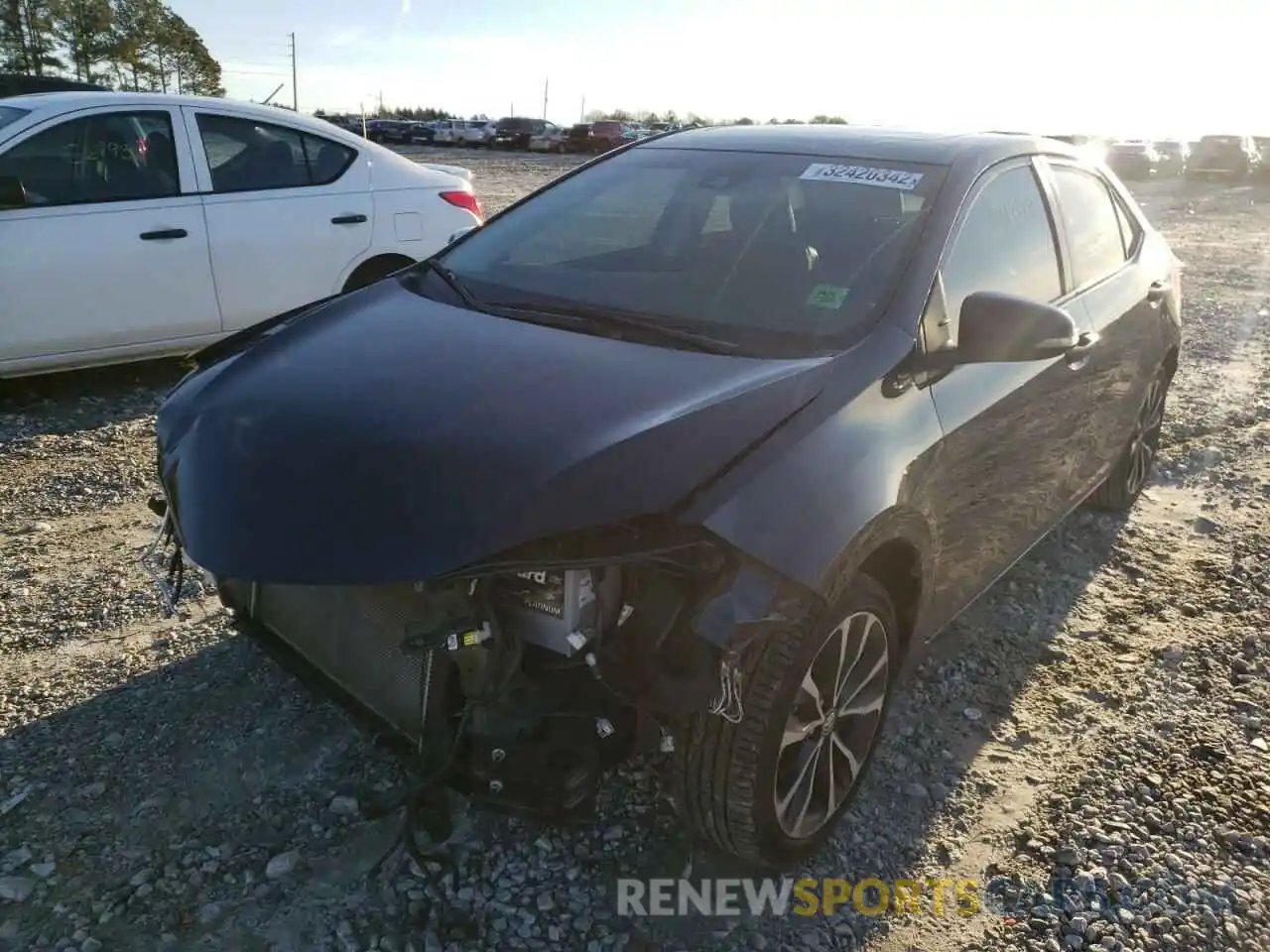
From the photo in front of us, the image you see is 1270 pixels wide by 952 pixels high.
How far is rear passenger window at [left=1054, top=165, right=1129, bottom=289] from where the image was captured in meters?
3.81

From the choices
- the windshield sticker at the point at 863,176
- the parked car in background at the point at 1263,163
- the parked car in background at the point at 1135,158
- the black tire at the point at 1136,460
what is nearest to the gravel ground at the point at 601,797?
the black tire at the point at 1136,460

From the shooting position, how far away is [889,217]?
9.96 feet

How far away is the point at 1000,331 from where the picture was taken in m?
2.73

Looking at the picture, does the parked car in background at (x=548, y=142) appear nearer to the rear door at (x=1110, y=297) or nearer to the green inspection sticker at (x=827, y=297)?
the rear door at (x=1110, y=297)

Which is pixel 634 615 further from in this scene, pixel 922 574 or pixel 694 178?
pixel 694 178

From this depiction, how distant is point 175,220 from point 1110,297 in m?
4.74

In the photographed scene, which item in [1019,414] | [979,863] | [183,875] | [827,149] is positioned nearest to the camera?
[183,875]

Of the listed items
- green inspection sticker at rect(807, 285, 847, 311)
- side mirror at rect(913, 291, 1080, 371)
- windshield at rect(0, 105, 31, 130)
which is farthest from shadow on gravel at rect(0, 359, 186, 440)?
side mirror at rect(913, 291, 1080, 371)

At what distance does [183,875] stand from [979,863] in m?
1.99

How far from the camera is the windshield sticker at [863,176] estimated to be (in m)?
3.13

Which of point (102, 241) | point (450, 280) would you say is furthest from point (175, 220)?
point (450, 280)

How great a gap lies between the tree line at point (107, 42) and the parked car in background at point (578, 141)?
47.1 ft

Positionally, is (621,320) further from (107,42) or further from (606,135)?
(107,42)

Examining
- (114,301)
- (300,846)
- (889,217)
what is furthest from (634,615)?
(114,301)
